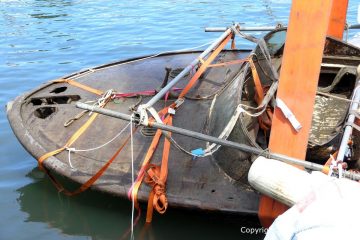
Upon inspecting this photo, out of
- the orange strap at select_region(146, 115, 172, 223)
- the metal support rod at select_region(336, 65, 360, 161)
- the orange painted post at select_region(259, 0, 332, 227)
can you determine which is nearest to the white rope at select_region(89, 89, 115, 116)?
the orange strap at select_region(146, 115, 172, 223)

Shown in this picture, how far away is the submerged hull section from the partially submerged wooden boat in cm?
1

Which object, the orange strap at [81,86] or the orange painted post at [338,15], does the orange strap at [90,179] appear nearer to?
the orange strap at [81,86]

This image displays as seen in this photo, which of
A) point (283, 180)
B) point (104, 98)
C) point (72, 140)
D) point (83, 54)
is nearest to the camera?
point (283, 180)

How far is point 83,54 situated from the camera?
11.4 m

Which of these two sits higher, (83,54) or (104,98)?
(104,98)

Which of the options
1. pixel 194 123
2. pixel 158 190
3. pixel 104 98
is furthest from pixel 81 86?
pixel 158 190

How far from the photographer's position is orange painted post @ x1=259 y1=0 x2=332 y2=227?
315cm

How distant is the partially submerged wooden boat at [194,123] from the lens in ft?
14.2

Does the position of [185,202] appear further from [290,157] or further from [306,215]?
[306,215]

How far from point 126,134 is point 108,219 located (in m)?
0.99

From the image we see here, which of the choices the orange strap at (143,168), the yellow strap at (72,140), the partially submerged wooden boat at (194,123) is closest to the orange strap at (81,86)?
the partially submerged wooden boat at (194,123)

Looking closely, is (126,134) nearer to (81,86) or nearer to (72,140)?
(72,140)

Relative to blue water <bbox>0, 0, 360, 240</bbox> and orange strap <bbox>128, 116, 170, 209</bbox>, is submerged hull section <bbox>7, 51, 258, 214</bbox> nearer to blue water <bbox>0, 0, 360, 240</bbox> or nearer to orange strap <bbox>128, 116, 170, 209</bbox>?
orange strap <bbox>128, 116, 170, 209</bbox>

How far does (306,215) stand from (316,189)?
244 mm
